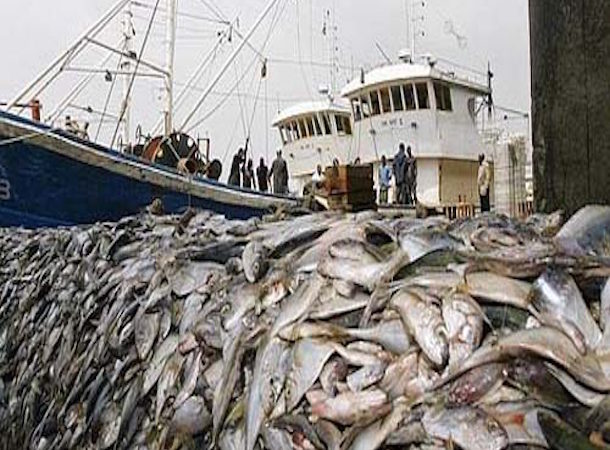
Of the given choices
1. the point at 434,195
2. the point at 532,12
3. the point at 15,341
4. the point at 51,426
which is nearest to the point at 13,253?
the point at 15,341

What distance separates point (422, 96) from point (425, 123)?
1051mm

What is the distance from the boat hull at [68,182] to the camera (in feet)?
43.7

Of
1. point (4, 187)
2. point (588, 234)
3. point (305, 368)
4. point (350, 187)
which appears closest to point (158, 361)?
point (305, 368)

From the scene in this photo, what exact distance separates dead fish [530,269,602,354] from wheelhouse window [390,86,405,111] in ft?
94.0

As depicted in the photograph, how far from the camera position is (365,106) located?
31.3m

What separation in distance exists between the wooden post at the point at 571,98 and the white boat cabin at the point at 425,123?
26045 millimetres

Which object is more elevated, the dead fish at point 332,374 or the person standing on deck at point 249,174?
the person standing on deck at point 249,174

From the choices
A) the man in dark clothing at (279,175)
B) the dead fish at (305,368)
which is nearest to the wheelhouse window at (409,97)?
the man in dark clothing at (279,175)

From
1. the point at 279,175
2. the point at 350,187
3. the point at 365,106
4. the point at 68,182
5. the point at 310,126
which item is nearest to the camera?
the point at 350,187

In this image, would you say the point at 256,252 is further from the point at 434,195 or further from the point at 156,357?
the point at 434,195

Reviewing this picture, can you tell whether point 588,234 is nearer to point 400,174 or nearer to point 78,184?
point 78,184

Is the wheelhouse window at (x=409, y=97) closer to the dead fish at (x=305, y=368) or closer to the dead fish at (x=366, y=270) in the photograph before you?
the dead fish at (x=366, y=270)

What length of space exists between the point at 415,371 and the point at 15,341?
3.31 meters

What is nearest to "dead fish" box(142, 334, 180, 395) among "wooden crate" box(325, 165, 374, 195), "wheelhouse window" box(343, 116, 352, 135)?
"wooden crate" box(325, 165, 374, 195)
